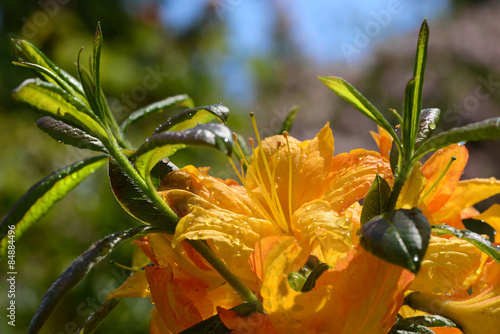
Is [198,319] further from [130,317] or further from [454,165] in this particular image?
[130,317]

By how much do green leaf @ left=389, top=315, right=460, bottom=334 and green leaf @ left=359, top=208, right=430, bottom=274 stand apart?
0.39ft

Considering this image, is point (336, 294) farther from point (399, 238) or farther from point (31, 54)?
point (31, 54)

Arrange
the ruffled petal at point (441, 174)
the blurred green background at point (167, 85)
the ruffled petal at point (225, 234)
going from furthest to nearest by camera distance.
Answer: the blurred green background at point (167, 85), the ruffled petal at point (441, 174), the ruffled petal at point (225, 234)

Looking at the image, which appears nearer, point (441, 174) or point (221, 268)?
point (221, 268)

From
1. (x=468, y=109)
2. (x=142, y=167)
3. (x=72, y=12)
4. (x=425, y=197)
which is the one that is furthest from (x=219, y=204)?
(x=468, y=109)

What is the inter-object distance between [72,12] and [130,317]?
264 cm

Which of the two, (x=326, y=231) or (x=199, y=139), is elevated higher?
(x=199, y=139)

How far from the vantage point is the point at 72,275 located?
1.41 ft

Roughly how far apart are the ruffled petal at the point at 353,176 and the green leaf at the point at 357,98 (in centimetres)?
6

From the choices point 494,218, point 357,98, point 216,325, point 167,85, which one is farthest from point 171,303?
point 167,85

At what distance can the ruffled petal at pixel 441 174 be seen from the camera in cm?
57

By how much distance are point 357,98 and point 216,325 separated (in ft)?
0.79

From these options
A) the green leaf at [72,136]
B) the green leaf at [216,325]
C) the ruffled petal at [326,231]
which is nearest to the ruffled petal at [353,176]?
the ruffled petal at [326,231]

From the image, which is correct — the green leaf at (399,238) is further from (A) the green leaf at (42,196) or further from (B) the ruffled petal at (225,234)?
(A) the green leaf at (42,196)
